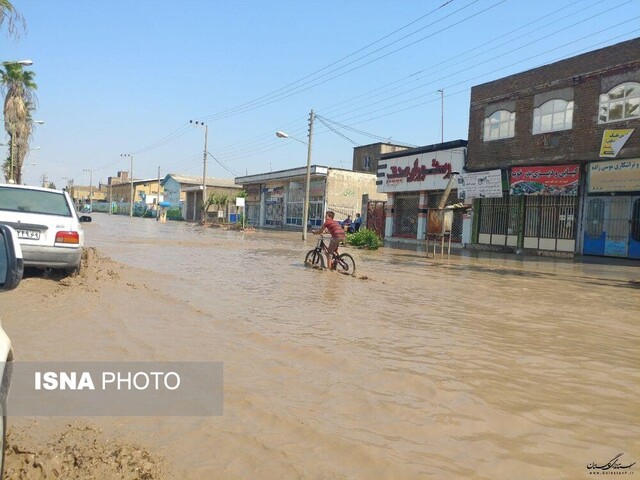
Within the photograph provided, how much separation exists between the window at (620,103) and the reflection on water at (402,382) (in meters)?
12.0

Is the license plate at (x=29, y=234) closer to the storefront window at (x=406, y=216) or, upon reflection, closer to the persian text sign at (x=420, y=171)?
the persian text sign at (x=420, y=171)

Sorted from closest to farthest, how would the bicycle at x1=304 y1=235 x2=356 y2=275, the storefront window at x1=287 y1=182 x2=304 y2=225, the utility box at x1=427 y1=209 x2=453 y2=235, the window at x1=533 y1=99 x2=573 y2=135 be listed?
the bicycle at x1=304 y1=235 x2=356 y2=275
the utility box at x1=427 y1=209 x2=453 y2=235
the window at x1=533 y1=99 x2=573 y2=135
the storefront window at x1=287 y1=182 x2=304 y2=225

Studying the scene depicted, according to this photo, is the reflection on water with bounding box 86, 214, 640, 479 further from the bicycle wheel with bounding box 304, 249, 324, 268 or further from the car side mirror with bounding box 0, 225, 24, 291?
the bicycle wheel with bounding box 304, 249, 324, 268

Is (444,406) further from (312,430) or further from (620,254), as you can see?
(620,254)

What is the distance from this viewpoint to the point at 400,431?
3672 mm

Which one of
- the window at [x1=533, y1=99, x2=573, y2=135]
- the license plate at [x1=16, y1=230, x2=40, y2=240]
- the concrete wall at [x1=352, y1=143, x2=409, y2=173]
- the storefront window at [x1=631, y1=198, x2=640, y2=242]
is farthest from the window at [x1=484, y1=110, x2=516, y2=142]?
the concrete wall at [x1=352, y1=143, x2=409, y2=173]

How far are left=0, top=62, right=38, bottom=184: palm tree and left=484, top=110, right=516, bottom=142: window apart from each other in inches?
1074

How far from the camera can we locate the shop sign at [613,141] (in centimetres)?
1923

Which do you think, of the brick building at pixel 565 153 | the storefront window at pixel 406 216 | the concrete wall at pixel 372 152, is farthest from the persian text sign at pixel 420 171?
the concrete wall at pixel 372 152

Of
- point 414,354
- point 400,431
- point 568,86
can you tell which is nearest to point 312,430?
point 400,431

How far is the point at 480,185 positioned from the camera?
25938 millimetres

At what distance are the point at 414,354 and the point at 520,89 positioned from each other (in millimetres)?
21545

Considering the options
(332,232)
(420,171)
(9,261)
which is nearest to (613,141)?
(420,171)

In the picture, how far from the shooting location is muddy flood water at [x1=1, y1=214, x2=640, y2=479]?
328cm
